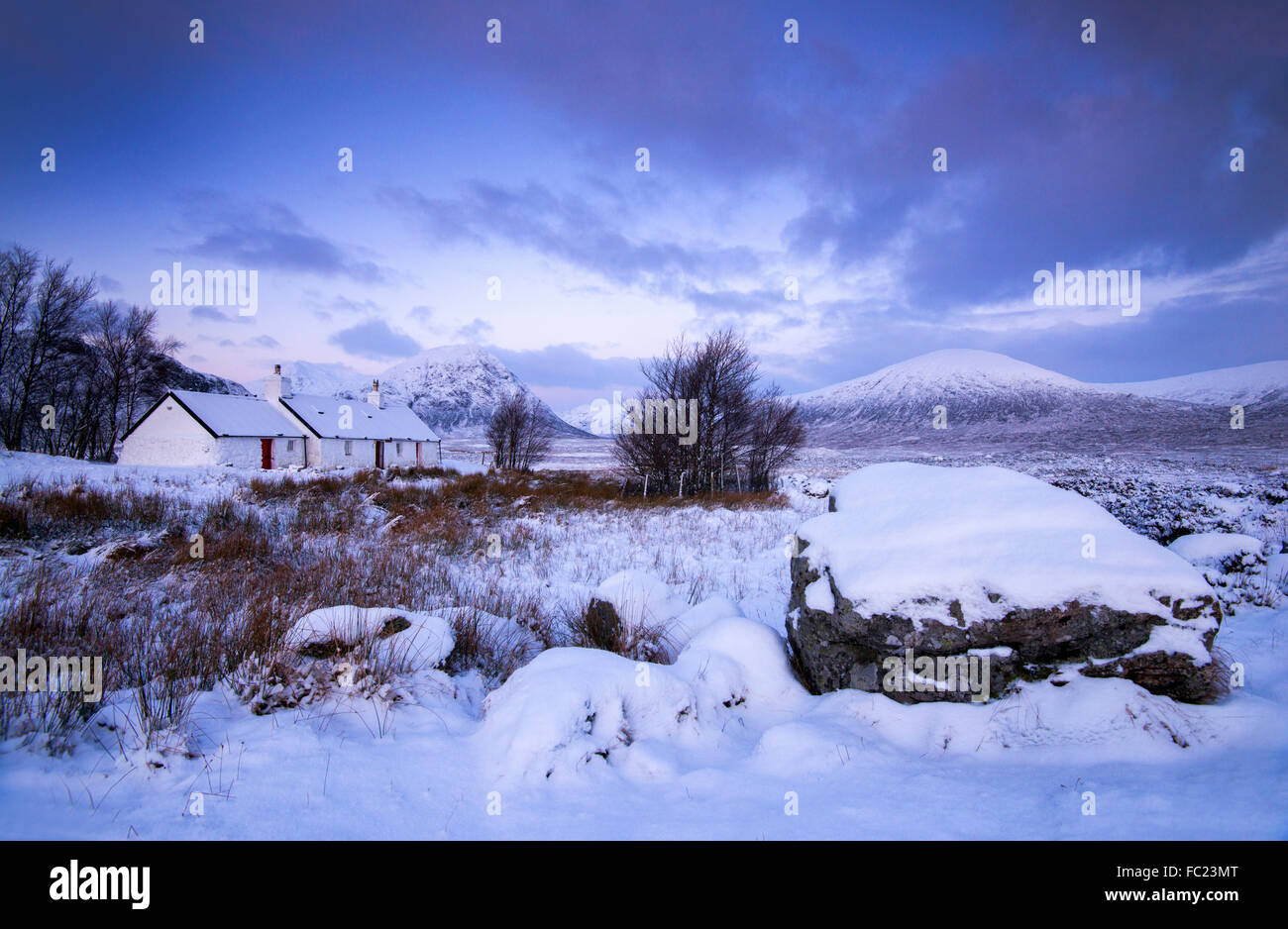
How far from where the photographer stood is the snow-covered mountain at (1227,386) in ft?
192

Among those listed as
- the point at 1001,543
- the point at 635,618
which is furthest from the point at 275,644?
the point at 1001,543

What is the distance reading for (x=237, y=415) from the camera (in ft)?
114

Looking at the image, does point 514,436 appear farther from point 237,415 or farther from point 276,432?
point 237,415

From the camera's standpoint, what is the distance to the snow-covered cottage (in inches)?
1284

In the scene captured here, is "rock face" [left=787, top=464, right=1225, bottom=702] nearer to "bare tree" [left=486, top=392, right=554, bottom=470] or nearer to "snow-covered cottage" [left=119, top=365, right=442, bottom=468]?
"bare tree" [left=486, top=392, right=554, bottom=470]

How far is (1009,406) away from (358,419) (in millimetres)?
104210

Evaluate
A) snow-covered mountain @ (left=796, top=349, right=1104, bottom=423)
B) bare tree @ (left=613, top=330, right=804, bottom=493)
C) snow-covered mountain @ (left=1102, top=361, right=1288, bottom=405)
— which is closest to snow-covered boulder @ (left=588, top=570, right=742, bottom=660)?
bare tree @ (left=613, top=330, right=804, bottom=493)

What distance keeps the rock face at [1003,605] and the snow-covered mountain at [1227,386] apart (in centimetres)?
7618

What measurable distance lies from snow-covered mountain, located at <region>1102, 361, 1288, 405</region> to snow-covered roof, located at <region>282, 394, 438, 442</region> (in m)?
84.1

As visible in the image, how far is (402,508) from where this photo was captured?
1487 centimetres

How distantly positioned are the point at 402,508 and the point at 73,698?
12.2 m

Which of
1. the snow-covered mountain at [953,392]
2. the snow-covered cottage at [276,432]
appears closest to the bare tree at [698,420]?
the snow-covered cottage at [276,432]

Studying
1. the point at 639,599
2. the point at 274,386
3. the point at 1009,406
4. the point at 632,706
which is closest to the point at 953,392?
the point at 1009,406
